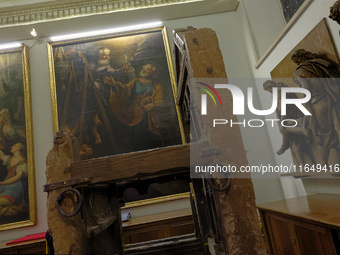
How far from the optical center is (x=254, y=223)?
1.13m

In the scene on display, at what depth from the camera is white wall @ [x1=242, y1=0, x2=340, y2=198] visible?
299 centimetres

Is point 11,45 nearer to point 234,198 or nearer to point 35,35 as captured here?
point 35,35

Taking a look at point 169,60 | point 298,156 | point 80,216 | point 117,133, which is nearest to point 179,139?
point 117,133

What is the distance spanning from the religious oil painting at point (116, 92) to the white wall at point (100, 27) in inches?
10.0

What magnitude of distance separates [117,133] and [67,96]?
1292 mm

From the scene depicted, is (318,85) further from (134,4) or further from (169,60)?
(134,4)

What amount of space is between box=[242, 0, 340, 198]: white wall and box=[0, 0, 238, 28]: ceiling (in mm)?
1343

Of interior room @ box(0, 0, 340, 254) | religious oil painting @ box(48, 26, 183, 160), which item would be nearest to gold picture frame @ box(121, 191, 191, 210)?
interior room @ box(0, 0, 340, 254)

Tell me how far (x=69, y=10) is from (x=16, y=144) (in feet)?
9.71

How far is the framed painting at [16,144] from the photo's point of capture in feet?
15.2

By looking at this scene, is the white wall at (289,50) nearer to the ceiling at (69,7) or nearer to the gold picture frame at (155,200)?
the ceiling at (69,7)

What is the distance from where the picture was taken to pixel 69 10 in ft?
17.6

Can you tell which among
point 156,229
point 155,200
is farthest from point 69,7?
point 156,229

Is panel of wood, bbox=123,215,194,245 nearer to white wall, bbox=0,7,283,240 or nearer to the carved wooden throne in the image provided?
white wall, bbox=0,7,283,240
